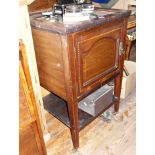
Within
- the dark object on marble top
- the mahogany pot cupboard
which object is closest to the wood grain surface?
the mahogany pot cupboard

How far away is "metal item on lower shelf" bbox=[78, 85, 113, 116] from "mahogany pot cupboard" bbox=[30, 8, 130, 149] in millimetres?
70

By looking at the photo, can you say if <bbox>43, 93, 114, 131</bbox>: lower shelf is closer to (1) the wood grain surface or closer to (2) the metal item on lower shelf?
(2) the metal item on lower shelf

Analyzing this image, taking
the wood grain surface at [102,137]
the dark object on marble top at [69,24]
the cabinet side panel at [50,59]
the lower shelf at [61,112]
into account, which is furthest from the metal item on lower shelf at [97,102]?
the dark object on marble top at [69,24]

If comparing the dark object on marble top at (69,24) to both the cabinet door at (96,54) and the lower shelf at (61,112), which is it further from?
the lower shelf at (61,112)

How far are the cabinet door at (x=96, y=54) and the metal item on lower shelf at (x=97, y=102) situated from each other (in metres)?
0.22

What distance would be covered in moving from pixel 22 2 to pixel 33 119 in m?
0.63

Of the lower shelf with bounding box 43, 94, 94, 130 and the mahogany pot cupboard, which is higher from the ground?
the mahogany pot cupboard

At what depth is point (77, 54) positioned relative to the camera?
104 cm

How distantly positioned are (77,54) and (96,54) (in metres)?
0.18

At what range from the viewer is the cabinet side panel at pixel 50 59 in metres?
1.07

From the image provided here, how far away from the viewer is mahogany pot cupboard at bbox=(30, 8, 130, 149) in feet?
3.30
